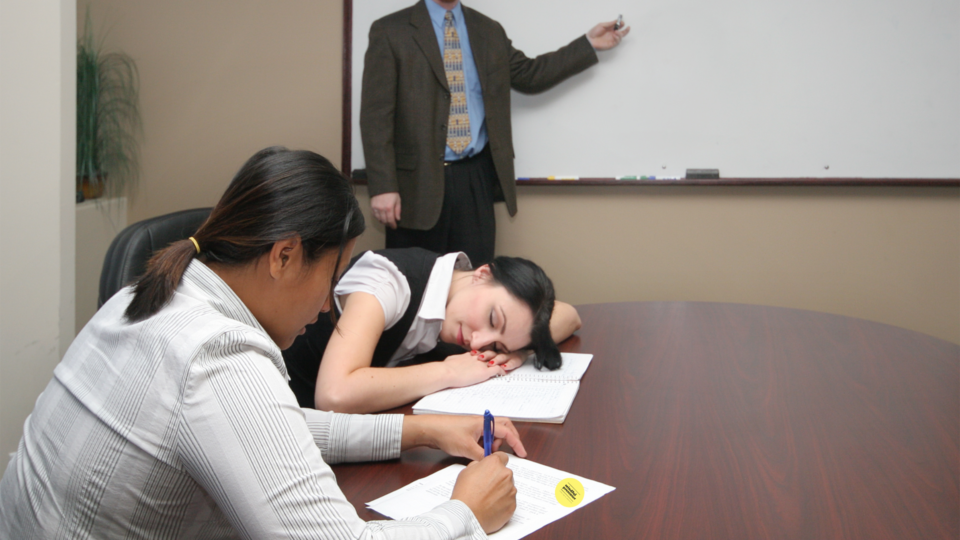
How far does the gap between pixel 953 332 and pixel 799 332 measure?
145 cm

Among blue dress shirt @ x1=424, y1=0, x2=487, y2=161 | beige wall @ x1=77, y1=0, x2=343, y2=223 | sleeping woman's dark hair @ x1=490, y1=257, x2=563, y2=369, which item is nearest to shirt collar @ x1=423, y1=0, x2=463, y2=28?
blue dress shirt @ x1=424, y1=0, x2=487, y2=161

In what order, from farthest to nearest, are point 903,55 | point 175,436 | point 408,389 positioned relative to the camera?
point 903,55 → point 408,389 → point 175,436

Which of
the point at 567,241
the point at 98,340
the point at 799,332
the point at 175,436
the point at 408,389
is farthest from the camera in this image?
the point at 567,241

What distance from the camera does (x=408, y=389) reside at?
4.20 ft

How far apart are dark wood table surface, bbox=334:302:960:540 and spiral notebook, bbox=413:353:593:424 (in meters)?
0.02

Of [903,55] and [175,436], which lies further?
[903,55]

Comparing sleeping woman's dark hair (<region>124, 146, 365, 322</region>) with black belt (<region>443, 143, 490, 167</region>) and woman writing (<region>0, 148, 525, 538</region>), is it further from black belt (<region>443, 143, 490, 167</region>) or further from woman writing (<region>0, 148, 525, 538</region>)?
black belt (<region>443, 143, 490, 167</region>)

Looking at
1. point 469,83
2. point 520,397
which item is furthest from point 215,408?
point 469,83

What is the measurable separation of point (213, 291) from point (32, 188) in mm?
1524

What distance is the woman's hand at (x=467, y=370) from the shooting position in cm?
134

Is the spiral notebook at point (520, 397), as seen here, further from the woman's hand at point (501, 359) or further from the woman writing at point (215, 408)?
the woman writing at point (215, 408)

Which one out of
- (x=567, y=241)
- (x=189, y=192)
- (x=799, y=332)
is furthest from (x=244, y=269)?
(x=189, y=192)

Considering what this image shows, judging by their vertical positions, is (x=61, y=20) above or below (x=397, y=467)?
above

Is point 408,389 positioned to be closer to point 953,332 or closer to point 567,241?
point 567,241
